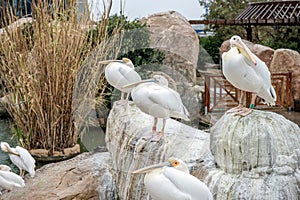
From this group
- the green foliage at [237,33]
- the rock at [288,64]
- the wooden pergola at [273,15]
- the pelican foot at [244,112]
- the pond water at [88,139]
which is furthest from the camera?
the green foliage at [237,33]

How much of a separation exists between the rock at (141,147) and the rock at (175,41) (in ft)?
9.32

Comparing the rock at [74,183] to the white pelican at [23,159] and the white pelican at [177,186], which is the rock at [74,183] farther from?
the white pelican at [177,186]

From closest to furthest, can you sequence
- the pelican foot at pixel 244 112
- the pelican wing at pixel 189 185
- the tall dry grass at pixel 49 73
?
the pelican wing at pixel 189 185
the pelican foot at pixel 244 112
the tall dry grass at pixel 49 73

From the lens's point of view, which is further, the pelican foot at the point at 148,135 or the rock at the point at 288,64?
the rock at the point at 288,64

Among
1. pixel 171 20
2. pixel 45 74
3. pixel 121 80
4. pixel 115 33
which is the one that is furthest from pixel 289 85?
pixel 121 80

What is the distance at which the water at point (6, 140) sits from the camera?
4.98 m

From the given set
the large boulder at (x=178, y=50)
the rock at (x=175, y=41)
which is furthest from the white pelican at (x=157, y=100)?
the rock at (x=175, y=41)

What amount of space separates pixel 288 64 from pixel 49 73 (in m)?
4.56

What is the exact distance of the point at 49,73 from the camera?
490cm

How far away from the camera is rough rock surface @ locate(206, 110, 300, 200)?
103 inches

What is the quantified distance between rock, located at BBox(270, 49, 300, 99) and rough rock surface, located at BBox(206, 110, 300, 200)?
17.8 feet

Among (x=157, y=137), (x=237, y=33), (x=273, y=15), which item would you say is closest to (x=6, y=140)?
(x=157, y=137)

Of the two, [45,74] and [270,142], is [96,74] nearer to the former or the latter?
[45,74]

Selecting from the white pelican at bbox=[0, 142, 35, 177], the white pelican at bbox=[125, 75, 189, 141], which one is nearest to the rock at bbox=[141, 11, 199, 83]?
the white pelican at bbox=[0, 142, 35, 177]
